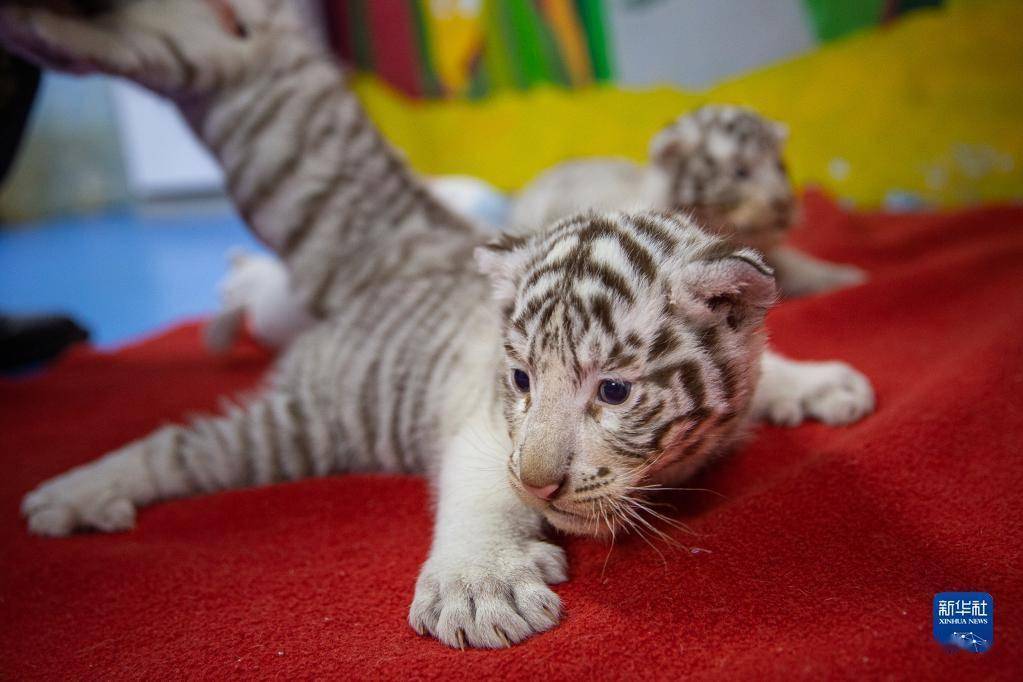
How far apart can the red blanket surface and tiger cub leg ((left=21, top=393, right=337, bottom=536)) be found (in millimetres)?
53

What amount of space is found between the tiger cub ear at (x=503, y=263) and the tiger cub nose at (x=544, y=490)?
0.38 metres

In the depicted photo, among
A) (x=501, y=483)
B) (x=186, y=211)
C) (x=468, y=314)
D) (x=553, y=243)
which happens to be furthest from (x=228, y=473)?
(x=186, y=211)

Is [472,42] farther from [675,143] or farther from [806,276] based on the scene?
[806,276]

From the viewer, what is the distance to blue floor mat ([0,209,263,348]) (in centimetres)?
415

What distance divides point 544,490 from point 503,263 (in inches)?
17.7

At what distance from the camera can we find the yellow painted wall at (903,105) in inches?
121

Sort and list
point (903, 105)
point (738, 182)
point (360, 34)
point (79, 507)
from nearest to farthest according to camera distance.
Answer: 1. point (79, 507)
2. point (738, 182)
3. point (903, 105)
4. point (360, 34)

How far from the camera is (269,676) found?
111cm

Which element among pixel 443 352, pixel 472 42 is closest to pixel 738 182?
pixel 443 352

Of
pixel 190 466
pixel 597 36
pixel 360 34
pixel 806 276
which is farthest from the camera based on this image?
pixel 360 34

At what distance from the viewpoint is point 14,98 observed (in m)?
2.42

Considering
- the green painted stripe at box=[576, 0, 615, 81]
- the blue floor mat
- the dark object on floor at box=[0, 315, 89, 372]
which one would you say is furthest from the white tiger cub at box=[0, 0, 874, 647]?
the green painted stripe at box=[576, 0, 615, 81]

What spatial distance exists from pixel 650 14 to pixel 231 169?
2.22m

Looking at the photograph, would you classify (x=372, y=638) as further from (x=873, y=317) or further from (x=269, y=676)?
(x=873, y=317)
